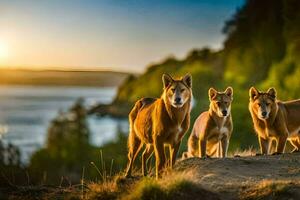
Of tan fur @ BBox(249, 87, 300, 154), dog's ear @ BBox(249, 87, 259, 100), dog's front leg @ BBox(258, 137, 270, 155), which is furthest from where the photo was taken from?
dog's front leg @ BBox(258, 137, 270, 155)

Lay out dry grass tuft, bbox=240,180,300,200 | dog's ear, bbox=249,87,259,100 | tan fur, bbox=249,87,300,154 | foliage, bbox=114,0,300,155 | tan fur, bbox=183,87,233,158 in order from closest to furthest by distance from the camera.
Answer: dry grass tuft, bbox=240,180,300,200 → tan fur, bbox=183,87,233,158 → tan fur, bbox=249,87,300,154 → dog's ear, bbox=249,87,259,100 → foliage, bbox=114,0,300,155

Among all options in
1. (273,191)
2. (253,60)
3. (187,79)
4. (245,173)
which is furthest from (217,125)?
(253,60)

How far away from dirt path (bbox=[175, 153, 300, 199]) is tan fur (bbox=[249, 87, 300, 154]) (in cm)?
55

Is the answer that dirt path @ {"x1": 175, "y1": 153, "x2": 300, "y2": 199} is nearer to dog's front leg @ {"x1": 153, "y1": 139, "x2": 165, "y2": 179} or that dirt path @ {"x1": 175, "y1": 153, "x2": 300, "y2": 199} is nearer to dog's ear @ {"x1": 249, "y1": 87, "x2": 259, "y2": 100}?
dog's front leg @ {"x1": 153, "y1": 139, "x2": 165, "y2": 179}

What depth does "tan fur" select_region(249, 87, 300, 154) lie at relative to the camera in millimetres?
17516

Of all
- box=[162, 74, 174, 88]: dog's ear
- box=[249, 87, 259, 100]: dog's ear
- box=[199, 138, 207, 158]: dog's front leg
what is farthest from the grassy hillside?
box=[162, 74, 174, 88]: dog's ear

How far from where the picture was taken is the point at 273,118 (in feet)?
58.1

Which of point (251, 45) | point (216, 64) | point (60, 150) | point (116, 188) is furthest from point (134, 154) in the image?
point (216, 64)

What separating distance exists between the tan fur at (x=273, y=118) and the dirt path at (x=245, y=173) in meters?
0.55

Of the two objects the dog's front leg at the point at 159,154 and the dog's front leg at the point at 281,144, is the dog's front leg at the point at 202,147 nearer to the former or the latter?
the dog's front leg at the point at 281,144

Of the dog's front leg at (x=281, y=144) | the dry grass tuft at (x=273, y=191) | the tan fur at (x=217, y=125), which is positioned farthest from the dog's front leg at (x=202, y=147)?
the dry grass tuft at (x=273, y=191)

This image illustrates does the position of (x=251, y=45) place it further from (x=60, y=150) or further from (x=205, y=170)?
(x=205, y=170)

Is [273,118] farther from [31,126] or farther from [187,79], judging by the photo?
[31,126]

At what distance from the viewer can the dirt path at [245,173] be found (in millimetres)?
14336
